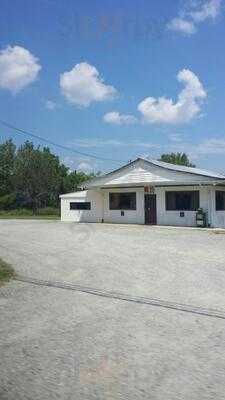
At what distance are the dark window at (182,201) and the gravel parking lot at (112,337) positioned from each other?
19715mm

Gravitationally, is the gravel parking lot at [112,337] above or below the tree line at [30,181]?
below

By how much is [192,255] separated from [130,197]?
20.5 metres

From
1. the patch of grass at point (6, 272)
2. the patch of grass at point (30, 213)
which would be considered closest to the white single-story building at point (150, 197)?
the patch of grass at point (30, 213)

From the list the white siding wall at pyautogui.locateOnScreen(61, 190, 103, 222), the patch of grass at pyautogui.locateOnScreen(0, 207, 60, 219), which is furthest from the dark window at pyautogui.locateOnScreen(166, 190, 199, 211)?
the patch of grass at pyautogui.locateOnScreen(0, 207, 60, 219)

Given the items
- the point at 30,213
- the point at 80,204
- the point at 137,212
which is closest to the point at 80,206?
the point at 80,204

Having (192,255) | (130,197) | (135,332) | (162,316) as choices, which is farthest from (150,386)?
(130,197)

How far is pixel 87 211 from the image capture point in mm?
39812

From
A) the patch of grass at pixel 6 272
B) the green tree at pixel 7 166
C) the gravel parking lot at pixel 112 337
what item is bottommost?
the gravel parking lot at pixel 112 337

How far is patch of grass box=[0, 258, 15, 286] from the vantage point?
1163cm

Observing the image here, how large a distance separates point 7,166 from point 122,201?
36265 mm

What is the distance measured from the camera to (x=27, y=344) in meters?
6.70

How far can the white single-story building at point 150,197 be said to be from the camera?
108 ft

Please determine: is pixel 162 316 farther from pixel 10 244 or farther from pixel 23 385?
pixel 10 244

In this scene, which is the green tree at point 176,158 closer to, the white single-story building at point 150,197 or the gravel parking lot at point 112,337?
the white single-story building at point 150,197
